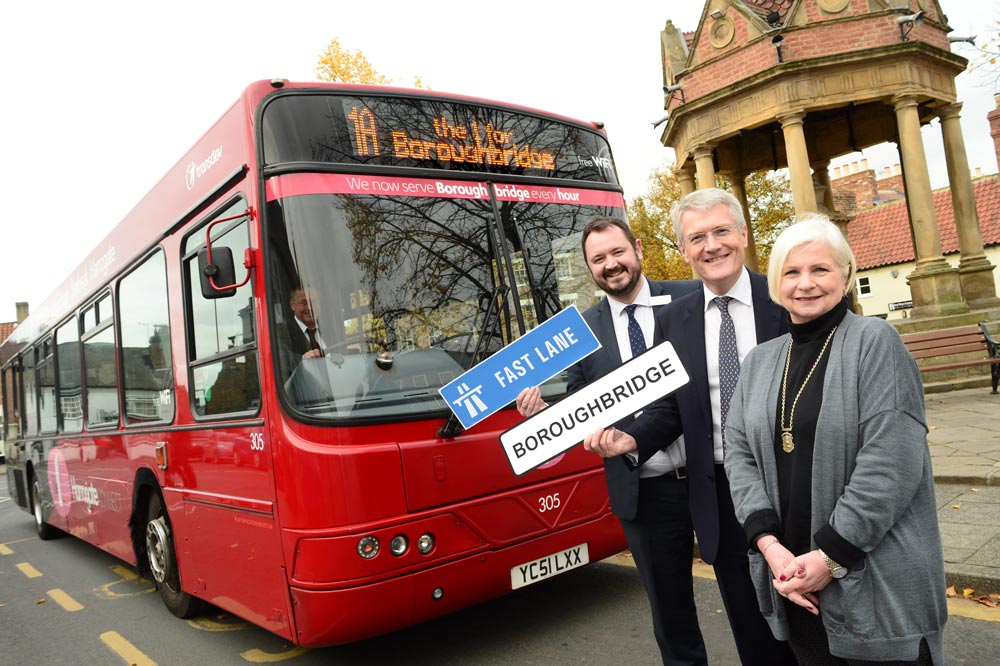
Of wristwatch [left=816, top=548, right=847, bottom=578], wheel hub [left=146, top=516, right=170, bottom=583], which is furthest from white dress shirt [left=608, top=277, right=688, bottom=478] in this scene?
wheel hub [left=146, top=516, right=170, bottom=583]

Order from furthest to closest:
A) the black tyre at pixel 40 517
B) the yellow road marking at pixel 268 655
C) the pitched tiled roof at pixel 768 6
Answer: the pitched tiled roof at pixel 768 6, the black tyre at pixel 40 517, the yellow road marking at pixel 268 655

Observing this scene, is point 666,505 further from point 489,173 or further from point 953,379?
point 953,379

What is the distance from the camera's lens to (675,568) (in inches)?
117

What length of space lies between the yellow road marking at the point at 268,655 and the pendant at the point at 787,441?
3.76 meters

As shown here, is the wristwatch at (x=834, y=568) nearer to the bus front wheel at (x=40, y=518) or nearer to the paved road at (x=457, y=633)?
the paved road at (x=457, y=633)

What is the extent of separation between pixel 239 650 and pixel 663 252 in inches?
1330

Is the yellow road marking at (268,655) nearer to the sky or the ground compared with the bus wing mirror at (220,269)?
nearer to the ground

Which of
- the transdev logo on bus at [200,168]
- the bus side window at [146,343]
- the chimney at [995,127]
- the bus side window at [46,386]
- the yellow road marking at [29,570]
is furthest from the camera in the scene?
the chimney at [995,127]

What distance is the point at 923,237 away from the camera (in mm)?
15008

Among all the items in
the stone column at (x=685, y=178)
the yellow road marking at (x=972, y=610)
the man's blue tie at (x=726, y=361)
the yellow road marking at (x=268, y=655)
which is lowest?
the yellow road marking at (x=268, y=655)

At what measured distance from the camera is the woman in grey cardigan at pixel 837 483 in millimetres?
1926

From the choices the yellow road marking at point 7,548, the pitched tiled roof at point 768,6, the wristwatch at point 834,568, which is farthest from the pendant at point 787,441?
the pitched tiled roof at point 768,6

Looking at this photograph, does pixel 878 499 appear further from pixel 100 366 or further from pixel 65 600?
pixel 65 600

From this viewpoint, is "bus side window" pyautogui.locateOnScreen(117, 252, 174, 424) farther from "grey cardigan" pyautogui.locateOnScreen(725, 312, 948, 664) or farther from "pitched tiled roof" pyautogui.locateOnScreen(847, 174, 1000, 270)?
"pitched tiled roof" pyautogui.locateOnScreen(847, 174, 1000, 270)
